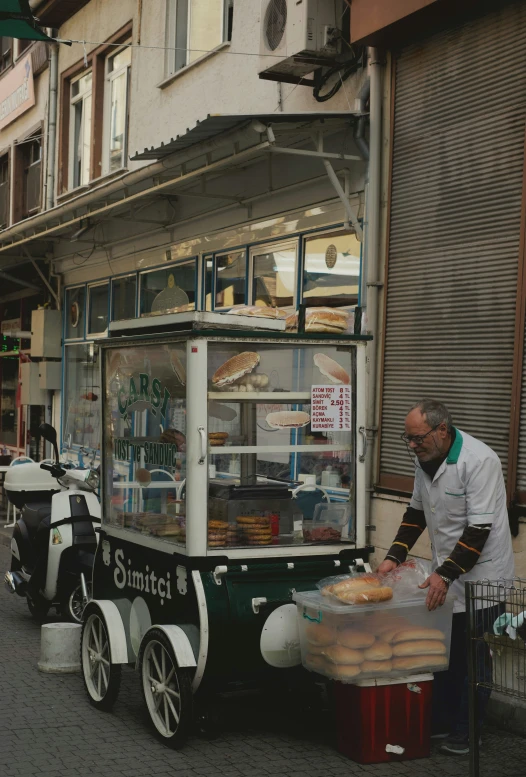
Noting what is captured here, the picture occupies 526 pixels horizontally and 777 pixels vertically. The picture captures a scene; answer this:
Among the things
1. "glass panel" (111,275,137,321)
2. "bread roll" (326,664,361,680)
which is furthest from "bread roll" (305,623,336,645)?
"glass panel" (111,275,137,321)

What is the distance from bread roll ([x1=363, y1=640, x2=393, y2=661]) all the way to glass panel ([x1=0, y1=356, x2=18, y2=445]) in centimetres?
1656

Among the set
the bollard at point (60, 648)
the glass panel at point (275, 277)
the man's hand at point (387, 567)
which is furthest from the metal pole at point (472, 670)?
the glass panel at point (275, 277)

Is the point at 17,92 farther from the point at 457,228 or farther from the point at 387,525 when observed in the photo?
the point at 387,525

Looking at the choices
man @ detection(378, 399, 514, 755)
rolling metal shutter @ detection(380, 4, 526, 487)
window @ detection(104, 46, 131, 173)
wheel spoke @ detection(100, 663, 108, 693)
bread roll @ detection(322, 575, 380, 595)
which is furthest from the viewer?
window @ detection(104, 46, 131, 173)

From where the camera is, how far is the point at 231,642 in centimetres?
555

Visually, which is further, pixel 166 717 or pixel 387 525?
pixel 387 525

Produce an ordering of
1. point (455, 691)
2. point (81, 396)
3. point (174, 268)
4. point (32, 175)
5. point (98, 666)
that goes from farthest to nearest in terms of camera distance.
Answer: point (32, 175) → point (81, 396) → point (174, 268) → point (98, 666) → point (455, 691)

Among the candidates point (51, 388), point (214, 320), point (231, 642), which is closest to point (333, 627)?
point (231, 642)

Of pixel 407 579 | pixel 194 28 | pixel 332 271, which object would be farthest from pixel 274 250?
pixel 407 579

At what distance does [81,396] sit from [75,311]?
149 centimetres

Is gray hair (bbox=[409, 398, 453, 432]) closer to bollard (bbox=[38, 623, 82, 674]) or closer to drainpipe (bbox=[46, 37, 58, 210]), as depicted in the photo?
bollard (bbox=[38, 623, 82, 674])

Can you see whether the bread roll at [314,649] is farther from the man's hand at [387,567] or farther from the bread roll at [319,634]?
the man's hand at [387,567]

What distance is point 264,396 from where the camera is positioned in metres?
5.96

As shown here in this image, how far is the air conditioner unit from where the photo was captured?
9.54 metres
